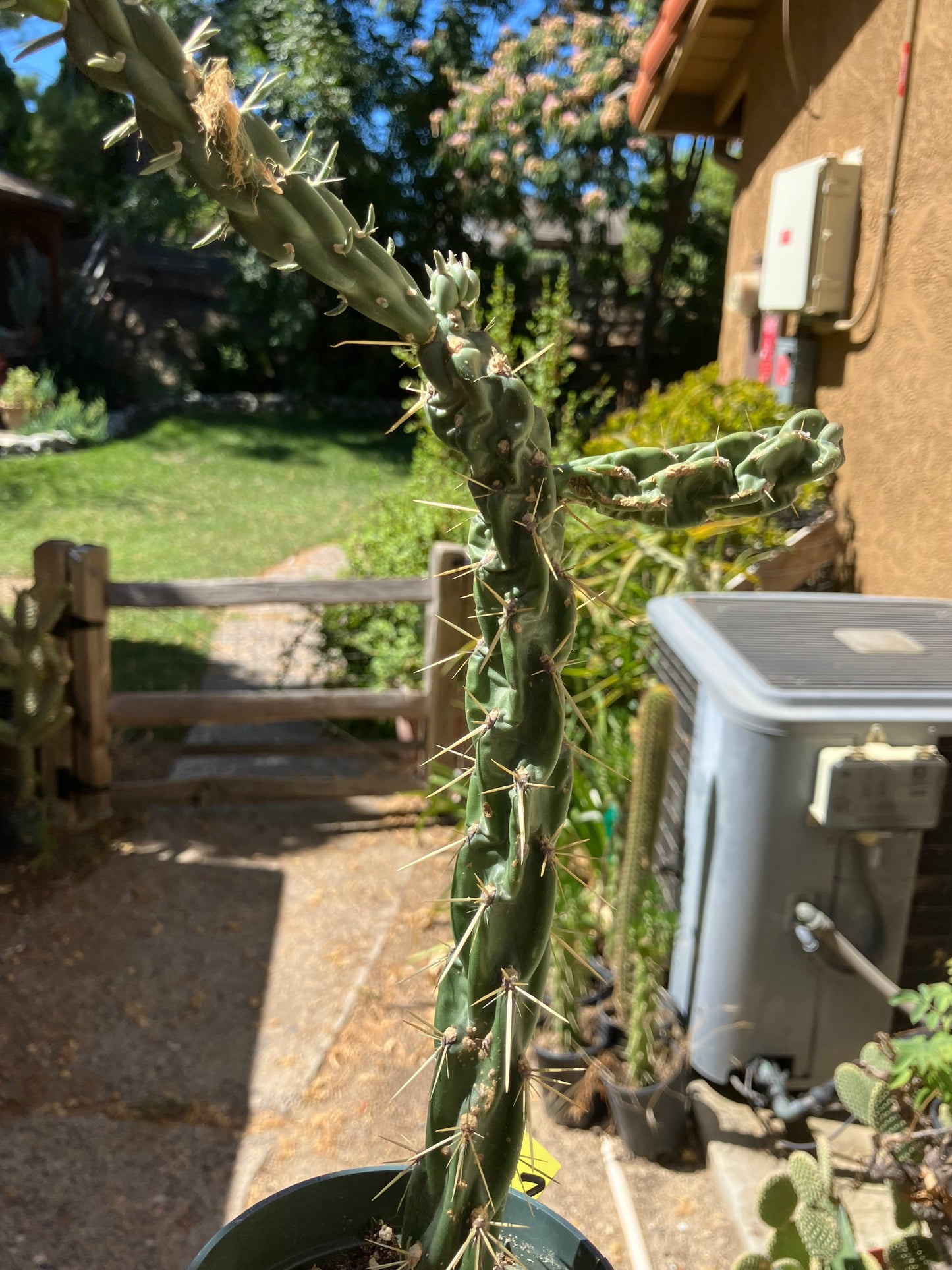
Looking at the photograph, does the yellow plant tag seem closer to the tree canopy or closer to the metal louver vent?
the metal louver vent

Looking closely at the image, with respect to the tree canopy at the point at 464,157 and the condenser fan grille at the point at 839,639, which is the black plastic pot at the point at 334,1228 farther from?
the tree canopy at the point at 464,157

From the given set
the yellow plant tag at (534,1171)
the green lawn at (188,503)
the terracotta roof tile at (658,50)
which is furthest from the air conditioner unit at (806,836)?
the terracotta roof tile at (658,50)

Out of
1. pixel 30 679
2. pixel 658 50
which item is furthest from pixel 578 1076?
pixel 658 50

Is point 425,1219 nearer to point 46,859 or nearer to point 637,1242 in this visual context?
point 637,1242

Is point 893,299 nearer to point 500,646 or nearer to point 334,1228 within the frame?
point 500,646

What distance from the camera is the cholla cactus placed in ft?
14.1

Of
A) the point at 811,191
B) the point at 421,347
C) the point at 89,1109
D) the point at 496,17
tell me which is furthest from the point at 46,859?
the point at 496,17

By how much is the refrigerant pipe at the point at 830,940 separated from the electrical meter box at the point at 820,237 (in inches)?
129

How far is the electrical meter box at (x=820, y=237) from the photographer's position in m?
4.79

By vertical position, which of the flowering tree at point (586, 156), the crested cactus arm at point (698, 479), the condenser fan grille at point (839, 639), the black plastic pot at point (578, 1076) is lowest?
the black plastic pot at point (578, 1076)

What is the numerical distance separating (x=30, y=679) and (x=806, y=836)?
10.6 feet

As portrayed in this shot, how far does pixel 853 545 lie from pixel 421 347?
4.18 meters

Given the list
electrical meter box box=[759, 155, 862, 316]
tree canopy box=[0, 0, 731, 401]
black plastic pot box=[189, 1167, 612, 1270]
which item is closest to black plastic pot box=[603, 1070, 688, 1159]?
black plastic pot box=[189, 1167, 612, 1270]

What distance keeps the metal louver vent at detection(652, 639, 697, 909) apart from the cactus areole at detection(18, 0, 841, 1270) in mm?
1815
